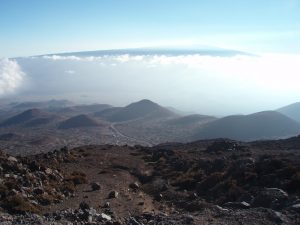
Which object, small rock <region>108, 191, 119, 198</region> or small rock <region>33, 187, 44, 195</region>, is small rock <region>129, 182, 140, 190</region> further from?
small rock <region>33, 187, 44, 195</region>

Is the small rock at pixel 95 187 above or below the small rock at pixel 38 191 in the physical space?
below

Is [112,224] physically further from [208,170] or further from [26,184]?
[208,170]

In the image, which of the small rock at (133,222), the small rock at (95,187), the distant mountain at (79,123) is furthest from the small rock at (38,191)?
the distant mountain at (79,123)

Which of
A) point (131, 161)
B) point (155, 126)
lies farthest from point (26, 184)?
point (155, 126)

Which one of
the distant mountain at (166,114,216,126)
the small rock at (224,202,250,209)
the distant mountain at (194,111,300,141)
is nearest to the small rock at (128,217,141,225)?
the small rock at (224,202,250,209)

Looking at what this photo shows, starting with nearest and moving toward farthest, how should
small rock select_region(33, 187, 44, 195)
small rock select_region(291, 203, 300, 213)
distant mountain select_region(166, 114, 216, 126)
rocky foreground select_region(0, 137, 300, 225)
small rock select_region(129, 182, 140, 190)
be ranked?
small rock select_region(291, 203, 300, 213) → rocky foreground select_region(0, 137, 300, 225) → small rock select_region(33, 187, 44, 195) → small rock select_region(129, 182, 140, 190) → distant mountain select_region(166, 114, 216, 126)

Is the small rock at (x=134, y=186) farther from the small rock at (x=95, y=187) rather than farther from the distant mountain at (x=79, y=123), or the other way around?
the distant mountain at (x=79, y=123)
